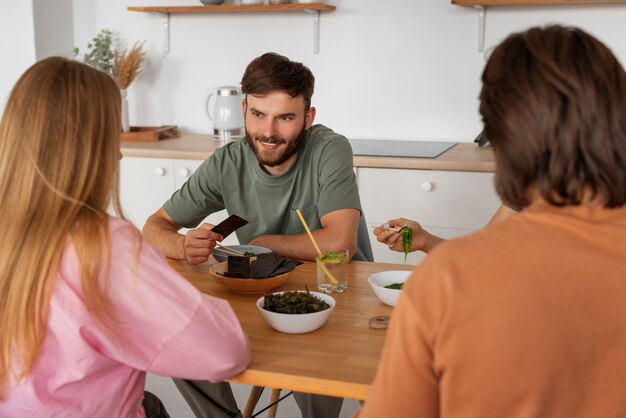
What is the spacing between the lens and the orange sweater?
954 mm

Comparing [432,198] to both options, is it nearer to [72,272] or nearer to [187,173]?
[187,173]

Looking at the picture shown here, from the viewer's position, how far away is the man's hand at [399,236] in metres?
2.05

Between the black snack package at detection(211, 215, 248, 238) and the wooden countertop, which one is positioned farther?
the wooden countertop

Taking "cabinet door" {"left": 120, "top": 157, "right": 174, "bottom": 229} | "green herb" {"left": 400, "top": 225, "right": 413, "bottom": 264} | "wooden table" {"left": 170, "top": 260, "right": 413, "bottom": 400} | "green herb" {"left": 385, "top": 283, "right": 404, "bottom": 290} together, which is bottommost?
"cabinet door" {"left": 120, "top": 157, "right": 174, "bottom": 229}

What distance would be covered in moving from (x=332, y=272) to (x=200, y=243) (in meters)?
0.40

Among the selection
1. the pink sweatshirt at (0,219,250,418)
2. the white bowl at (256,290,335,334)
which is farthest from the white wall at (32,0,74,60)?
the pink sweatshirt at (0,219,250,418)

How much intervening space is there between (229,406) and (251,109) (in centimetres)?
91

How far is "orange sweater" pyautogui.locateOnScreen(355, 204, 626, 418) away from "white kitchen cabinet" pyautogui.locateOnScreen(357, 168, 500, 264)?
2211 millimetres

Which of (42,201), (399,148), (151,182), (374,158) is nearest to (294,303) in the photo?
(42,201)

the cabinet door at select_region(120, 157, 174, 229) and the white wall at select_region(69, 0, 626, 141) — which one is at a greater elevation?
the white wall at select_region(69, 0, 626, 141)

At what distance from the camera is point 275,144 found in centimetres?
242

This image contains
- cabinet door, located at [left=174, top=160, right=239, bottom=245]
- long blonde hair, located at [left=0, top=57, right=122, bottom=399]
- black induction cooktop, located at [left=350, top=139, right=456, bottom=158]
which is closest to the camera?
long blonde hair, located at [left=0, top=57, right=122, bottom=399]

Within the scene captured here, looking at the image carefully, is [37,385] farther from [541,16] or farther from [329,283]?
[541,16]

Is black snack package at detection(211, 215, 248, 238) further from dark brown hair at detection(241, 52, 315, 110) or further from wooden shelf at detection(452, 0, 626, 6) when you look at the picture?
wooden shelf at detection(452, 0, 626, 6)
